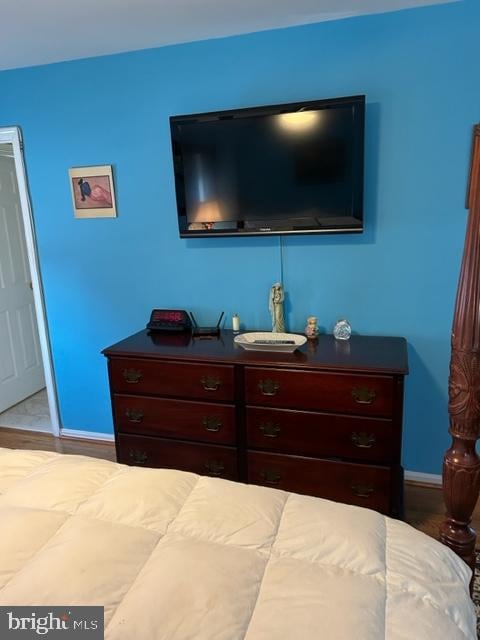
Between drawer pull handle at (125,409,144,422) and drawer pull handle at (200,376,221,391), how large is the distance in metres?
0.42

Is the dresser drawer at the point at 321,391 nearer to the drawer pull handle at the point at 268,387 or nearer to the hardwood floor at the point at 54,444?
the drawer pull handle at the point at 268,387

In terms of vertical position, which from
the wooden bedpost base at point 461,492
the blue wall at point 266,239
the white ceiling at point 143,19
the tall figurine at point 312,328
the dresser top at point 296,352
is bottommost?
the wooden bedpost base at point 461,492

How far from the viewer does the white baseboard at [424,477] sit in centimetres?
259

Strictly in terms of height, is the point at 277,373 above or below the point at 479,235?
below

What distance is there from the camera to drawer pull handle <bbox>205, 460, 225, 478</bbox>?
238 cm

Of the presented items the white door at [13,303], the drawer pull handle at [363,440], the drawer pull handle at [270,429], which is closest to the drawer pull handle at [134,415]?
the drawer pull handle at [270,429]

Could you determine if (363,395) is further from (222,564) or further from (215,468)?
(222,564)

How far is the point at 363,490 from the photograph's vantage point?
216 cm

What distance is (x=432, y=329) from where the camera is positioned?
2434 millimetres

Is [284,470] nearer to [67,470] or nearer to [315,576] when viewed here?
[67,470]

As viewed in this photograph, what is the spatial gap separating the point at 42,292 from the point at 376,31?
8.18 feet

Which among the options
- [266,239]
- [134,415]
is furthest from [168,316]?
[266,239]

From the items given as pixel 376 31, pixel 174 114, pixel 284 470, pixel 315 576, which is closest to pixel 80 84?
pixel 174 114

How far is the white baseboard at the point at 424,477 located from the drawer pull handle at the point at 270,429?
93 cm
